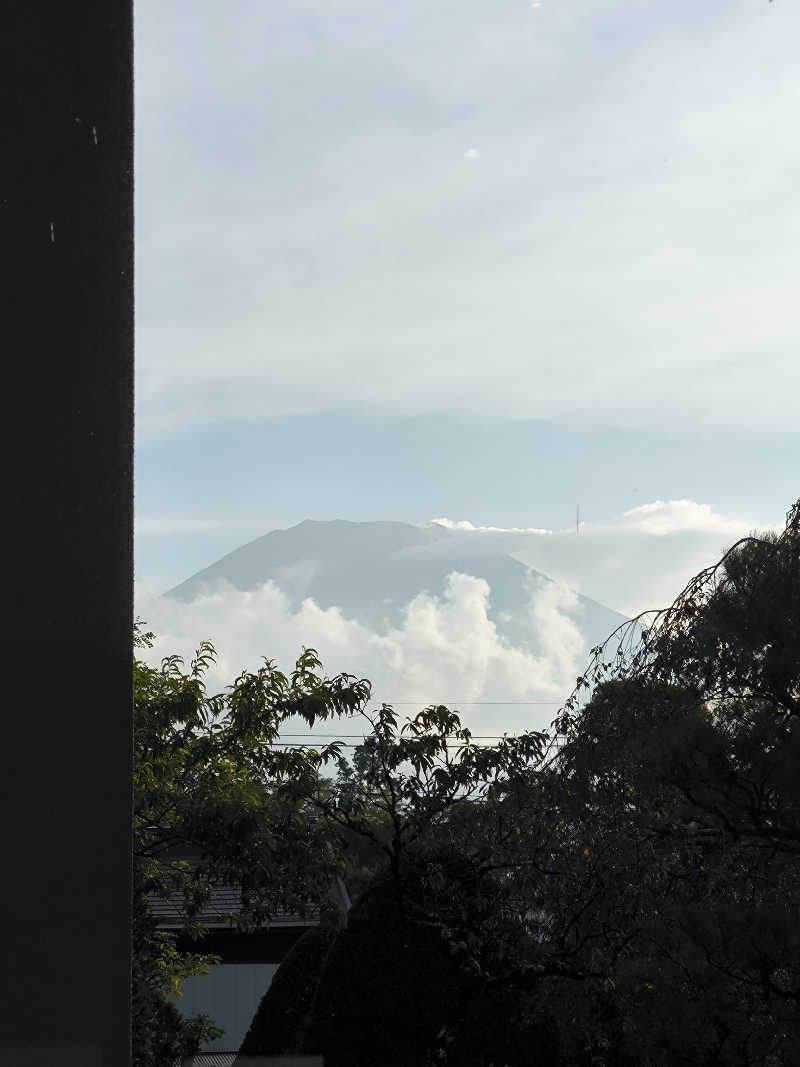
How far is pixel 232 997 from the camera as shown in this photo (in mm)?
20469

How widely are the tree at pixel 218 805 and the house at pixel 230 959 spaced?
7.01 metres

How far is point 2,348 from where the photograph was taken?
1.06 meters

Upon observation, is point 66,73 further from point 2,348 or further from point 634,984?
point 634,984

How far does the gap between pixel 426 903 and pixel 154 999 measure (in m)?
2.54

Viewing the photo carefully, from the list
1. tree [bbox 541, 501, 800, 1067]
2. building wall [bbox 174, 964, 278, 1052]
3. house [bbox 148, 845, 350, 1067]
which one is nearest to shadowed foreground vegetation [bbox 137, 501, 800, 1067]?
tree [bbox 541, 501, 800, 1067]

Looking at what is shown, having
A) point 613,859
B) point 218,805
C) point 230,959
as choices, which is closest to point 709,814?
point 613,859

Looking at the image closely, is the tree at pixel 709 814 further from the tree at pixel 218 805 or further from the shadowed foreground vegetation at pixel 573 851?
the tree at pixel 218 805

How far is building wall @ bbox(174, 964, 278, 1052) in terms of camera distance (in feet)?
66.7

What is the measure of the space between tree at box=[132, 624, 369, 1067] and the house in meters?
7.01

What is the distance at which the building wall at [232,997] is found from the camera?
20.3 meters

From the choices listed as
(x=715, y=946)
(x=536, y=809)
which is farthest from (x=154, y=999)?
(x=715, y=946)

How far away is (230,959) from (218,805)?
11.7 meters

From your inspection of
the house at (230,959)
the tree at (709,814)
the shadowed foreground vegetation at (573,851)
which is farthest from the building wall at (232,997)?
the tree at (709,814)

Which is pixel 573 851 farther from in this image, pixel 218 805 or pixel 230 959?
pixel 230 959
